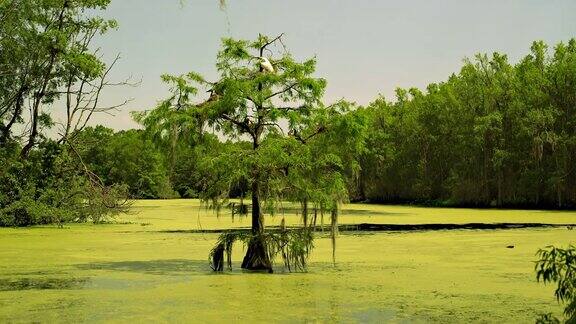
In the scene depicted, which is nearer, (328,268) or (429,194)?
(328,268)

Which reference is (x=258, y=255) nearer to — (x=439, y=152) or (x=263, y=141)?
(x=263, y=141)

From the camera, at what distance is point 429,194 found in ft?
163

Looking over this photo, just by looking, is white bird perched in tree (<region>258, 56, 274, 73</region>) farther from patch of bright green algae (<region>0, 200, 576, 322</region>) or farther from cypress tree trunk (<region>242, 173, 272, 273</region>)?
patch of bright green algae (<region>0, 200, 576, 322</region>)

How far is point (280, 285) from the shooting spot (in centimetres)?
905

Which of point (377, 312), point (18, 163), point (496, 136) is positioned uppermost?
point (496, 136)

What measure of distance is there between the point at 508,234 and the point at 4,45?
1595 centimetres

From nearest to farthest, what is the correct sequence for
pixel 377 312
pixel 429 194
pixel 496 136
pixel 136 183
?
pixel 377 312, pixel 496 136, pixel 429 194, pixel 136 183

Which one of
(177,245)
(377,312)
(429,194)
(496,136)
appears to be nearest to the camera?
(377,312)

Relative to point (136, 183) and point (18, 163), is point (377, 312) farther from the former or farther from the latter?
point (136, 183)

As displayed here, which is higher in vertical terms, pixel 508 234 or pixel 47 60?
pixel 47 60

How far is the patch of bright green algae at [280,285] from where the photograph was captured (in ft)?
23.5

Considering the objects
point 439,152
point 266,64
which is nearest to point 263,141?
point 266,64

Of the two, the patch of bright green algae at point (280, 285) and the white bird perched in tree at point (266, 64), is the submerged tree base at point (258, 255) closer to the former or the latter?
the patch of bright green algae at point (280, 285)

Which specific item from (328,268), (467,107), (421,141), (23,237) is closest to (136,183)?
(421,141)
